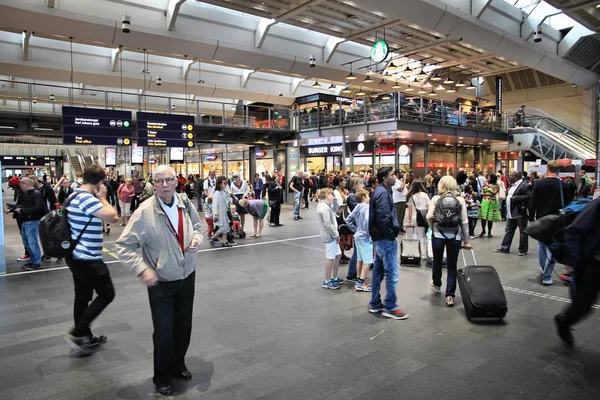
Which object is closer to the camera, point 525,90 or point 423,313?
point 423,313

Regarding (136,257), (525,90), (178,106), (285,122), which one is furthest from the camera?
(525,90)

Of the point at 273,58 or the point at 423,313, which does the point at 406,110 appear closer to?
the point at 273,58

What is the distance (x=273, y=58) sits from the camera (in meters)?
17.5

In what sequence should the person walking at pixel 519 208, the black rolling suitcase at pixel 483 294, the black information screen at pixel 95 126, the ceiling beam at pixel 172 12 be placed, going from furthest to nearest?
the black information screen at pixel 95 126 < the ceiling beam at pixel 172 12 < the person walking at pixel 519 208 < the black rolling suitcase at pixel 483 294

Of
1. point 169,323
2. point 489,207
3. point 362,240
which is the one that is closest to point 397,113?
point 489,207

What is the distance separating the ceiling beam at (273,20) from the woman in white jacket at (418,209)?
9.13m

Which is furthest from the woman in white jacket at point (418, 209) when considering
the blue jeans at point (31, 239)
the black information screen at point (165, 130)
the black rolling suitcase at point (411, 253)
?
the black information screen at point (165, 130)

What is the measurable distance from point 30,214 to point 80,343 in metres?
4.83

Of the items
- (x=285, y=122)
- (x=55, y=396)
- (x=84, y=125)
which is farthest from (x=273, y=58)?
(x=55, y=396)

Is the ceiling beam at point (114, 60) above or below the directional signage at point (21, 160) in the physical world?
above

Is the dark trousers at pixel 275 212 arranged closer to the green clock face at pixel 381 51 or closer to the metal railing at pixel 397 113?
the green clock face at pixel 381 51

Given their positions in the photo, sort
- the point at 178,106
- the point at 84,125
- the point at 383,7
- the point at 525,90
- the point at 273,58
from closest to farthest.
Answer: the point at 383,7 < the point at 84,125 < the point at 273,58 < the point at 178,106 < the point at 525,90

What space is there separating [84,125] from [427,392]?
14.8 metres

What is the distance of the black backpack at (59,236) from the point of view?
409 centimetres
